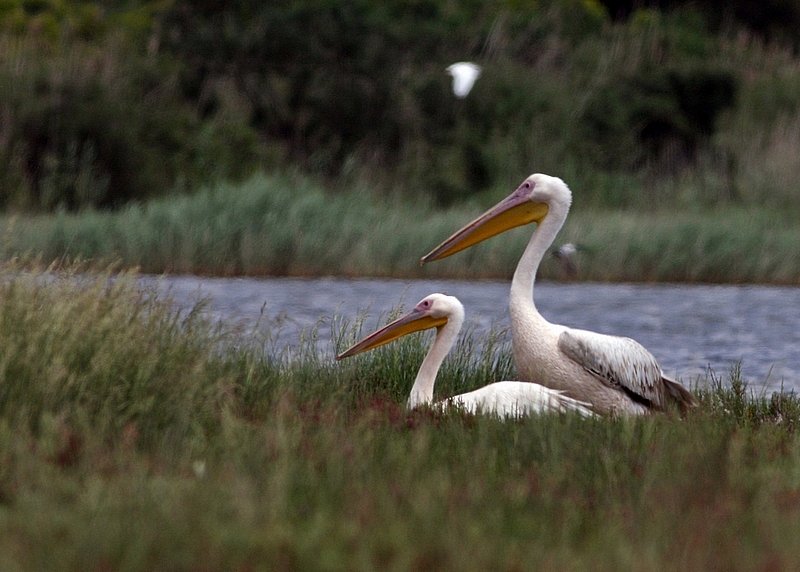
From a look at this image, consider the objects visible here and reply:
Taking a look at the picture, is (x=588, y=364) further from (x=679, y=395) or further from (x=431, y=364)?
(x=431, y=364)

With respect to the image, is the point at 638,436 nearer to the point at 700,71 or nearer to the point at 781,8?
Answer: the point at 700,71

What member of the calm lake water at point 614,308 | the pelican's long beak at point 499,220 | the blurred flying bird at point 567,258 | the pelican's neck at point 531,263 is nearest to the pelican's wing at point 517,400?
the pelican's neck at point 531,263

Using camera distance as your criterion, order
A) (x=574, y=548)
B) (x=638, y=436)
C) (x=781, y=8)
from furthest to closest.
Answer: (x=781, y=8)
(x=638, y=436)
(x=574, y=548)

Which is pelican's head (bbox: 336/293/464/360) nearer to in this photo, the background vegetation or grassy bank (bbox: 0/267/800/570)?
grassy bank (bbox: 0/267/800/570)

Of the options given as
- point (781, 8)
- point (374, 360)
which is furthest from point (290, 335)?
point (781, 8)

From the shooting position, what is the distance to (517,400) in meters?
6.40

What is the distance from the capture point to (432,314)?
23.9 ft

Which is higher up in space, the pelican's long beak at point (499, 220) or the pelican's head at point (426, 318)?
the pelican's long beak at point (499, 220)

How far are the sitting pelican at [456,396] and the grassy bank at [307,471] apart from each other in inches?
9.9

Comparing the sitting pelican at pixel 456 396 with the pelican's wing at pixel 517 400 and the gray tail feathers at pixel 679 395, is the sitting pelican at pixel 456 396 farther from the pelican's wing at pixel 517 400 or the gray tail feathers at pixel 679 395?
the gray tail feathers at pixel 679 395

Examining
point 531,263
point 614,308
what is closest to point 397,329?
point 531,263

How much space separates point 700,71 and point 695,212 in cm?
442

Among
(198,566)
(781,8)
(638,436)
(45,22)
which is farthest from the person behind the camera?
(781,8)

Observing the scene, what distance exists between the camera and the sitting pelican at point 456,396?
632 centimetres
